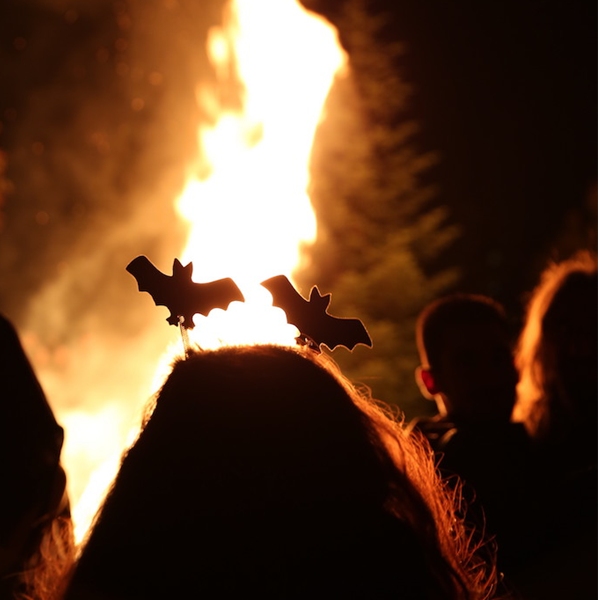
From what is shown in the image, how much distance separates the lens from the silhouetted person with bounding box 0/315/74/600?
7.25 feet

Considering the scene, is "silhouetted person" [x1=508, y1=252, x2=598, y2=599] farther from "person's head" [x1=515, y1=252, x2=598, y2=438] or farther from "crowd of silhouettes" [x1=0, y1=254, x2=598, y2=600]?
"crowd of silhouettes" [x1=0, y1=254, x2=598, y2=600]

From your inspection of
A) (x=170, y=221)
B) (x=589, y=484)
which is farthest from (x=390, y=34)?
(x=589, y=484)

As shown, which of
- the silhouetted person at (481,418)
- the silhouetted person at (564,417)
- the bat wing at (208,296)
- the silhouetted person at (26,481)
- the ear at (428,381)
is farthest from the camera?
the ear at (428,381)

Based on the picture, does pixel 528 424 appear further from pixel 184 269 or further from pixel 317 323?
pixel 184 269

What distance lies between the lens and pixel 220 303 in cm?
175

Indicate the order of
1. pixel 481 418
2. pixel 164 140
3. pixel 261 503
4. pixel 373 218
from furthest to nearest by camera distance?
pixel 164 140 → pixel 373 218 → pixel 481 418 → pixel 261 503

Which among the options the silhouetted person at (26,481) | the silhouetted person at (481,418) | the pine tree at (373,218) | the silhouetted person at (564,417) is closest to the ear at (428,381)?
the silhouetted person at (481,418)

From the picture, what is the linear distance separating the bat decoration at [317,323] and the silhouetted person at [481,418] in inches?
45.4

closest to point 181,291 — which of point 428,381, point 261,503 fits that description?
point 261,503

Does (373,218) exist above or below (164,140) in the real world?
below

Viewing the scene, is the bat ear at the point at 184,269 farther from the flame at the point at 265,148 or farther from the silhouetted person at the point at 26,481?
the flame at the point at 265,148

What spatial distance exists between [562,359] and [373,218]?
871cm

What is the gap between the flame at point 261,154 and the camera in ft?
19.7

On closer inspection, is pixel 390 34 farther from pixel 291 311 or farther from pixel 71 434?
pixel 291 311
